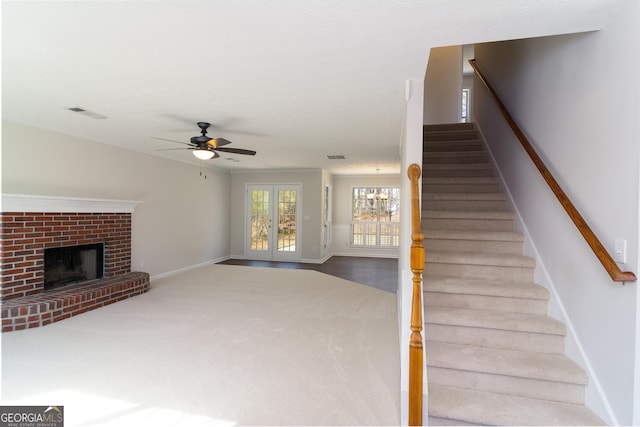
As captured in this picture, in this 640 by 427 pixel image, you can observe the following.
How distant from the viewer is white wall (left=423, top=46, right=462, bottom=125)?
6.83 meters

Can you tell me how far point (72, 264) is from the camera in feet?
14.6

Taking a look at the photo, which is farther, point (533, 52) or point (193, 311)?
point (193, 311)

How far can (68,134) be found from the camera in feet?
14.0

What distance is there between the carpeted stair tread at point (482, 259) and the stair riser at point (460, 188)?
1.12 metres

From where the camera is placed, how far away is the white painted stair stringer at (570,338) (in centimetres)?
181

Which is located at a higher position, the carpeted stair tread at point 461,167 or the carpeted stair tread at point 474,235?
the carpeted stair tread at point 461,167

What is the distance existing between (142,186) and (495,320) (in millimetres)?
5474

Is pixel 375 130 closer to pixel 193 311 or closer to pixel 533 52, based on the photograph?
pixel 533 52

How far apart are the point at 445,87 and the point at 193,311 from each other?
6.48m

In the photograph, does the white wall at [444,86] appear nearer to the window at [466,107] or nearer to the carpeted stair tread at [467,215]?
the window at [466,107]

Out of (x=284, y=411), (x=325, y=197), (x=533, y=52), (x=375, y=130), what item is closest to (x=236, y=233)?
(x=325, y=197)

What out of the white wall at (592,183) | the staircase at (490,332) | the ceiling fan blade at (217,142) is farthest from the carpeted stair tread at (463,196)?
the ceiling fan blade at (217,142)

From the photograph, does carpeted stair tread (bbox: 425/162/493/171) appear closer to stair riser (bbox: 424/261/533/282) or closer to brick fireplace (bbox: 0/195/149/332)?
stair riser (bbox: 424/261/533/282)

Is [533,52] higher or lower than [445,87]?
lower
